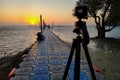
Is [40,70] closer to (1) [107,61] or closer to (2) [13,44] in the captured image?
(1) [107,61]

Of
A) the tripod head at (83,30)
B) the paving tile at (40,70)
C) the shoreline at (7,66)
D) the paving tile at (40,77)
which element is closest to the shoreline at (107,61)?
the paving tile at (40,70)

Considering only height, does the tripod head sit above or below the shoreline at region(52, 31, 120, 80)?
above

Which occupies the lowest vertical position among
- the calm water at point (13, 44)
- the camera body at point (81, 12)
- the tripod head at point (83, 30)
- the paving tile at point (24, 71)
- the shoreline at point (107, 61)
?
the calm water at point (13, 44)

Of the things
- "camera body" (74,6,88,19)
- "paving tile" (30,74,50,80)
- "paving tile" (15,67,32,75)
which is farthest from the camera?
"paving tile" (15,67,32,75)

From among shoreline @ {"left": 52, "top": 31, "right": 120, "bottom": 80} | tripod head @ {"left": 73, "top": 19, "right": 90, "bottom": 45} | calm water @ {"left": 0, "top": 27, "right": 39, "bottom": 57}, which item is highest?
tripod head @ {"left": 73, "top": 19, "right": 90, "bottom": 45}

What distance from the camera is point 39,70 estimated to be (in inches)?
368

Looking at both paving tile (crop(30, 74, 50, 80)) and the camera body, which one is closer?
the camera body

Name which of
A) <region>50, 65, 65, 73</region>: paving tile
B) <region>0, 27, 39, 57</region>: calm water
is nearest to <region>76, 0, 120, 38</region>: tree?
<region>0, 27, 39, 57</region>: calm water

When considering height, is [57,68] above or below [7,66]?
above

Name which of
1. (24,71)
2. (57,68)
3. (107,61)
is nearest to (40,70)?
(24,71)

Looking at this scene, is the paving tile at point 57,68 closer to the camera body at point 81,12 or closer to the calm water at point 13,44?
the camera body at point 81,12

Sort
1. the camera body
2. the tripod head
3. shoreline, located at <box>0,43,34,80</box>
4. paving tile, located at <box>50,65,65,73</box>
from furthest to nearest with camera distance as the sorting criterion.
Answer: shoreline, located at <box>0,43,34,80</box> < paving tile, located at <box>50,65,65,73</box> < the camera body < the tripod head

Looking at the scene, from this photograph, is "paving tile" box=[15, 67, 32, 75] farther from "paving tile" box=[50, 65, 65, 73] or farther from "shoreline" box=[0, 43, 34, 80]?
"shoreline" box=[0, 43, 34, 80]

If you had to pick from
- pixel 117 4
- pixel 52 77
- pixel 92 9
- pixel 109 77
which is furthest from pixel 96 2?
pixel 52 77
